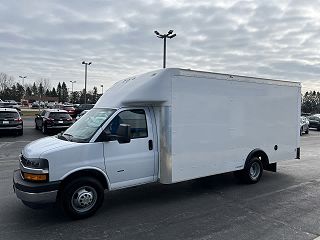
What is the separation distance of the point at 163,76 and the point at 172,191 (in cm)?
265

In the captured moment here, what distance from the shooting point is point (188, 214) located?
5828 millimetres

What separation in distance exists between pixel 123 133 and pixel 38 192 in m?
1.66

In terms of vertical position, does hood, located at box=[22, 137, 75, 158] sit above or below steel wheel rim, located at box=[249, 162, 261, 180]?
above

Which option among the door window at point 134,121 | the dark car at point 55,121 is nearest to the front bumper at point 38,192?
the door window at point 134,121

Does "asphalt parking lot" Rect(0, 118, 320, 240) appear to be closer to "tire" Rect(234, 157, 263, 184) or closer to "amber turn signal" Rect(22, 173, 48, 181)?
"tire" Rect(234, 157, 263, 184)

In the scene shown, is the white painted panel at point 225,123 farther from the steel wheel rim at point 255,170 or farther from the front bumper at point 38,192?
the front bumper at point 38,192

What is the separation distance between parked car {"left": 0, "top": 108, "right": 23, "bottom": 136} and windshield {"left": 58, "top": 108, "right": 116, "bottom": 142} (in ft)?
47.7

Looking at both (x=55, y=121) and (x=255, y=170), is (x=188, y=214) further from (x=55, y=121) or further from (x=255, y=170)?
(x=55, y=121)

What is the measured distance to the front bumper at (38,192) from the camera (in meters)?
5.14

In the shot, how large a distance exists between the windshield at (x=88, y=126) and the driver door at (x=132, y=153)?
21 cm

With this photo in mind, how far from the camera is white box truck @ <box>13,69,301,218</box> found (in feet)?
17.7

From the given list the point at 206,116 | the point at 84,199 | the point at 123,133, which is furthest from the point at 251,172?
the point at 84,199

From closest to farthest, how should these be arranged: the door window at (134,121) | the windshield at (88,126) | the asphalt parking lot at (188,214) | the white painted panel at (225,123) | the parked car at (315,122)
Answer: the asphalt parking lot at (188,214), the windshield at (88,126), the door window at (134,121), the white painted panel at (225,123), the parked car at (315,122)

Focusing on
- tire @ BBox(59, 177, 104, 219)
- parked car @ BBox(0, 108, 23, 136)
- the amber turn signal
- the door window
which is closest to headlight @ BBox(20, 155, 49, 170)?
the amber turn signal
